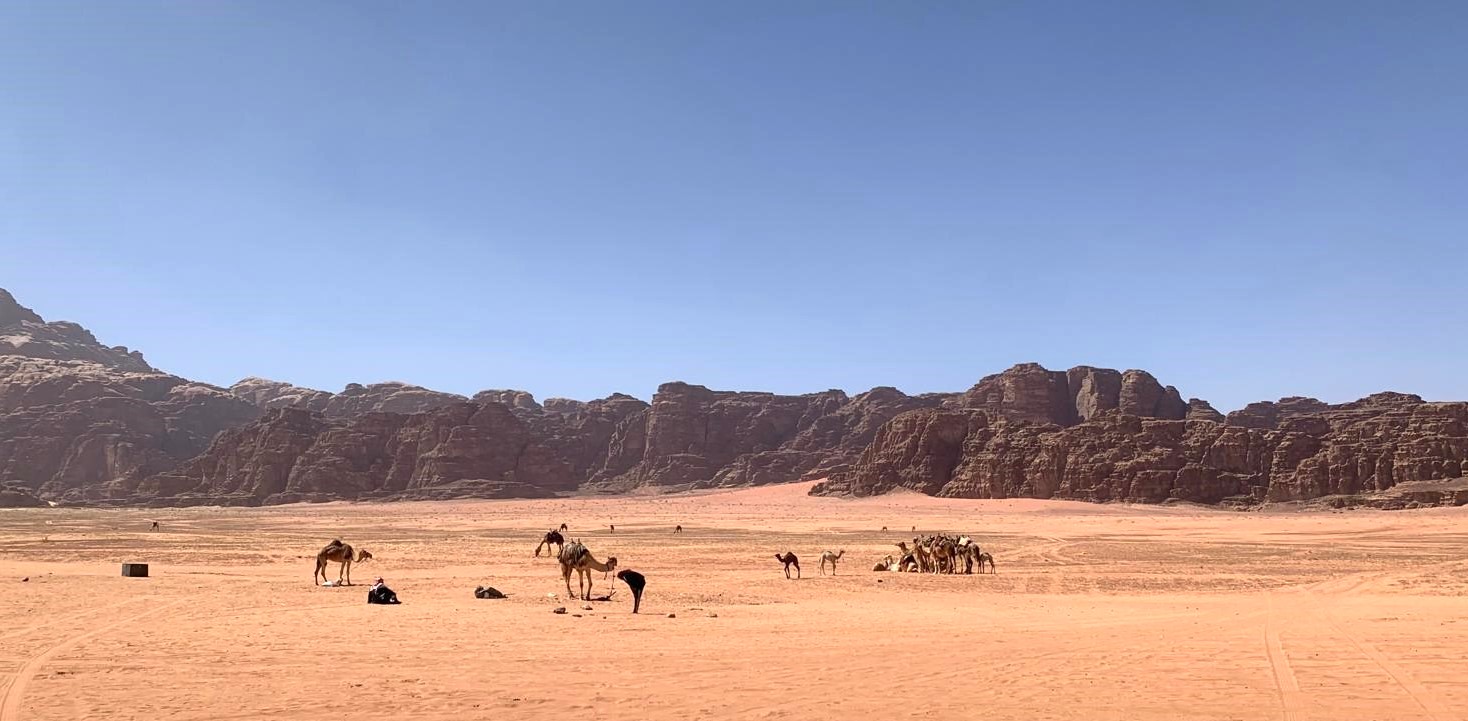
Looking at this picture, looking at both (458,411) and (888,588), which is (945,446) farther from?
A: (888,588)

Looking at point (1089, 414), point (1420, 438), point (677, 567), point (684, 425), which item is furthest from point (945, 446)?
point (677, 567)

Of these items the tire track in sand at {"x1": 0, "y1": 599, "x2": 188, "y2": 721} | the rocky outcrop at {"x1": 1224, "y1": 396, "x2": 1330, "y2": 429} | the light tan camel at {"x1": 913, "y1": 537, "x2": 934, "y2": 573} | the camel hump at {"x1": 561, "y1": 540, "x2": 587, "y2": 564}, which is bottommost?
the light tan camel at {"x1": 913, "y1": 537, "x2": 934, "y2": 573}

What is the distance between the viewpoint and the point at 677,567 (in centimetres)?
3159

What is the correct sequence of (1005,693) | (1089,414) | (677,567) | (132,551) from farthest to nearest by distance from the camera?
1. (1089,414)
2. (132,551)
3. (677,567)
4. (1005,693)

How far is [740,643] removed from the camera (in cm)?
1486

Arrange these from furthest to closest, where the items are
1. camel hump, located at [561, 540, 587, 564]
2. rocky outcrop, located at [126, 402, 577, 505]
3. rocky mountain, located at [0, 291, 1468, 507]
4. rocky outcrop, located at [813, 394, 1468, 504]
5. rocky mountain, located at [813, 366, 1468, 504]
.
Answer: rocky outcrop, located at [126, 402, 577, 505]
rocky mountain, located at [0, 291, 1468, 507]
rocky mountain, located at [813, 366, 1468, 504]
rocky outcrop, located at [813, 394, 1468, 504]
camel hump, located at [561, 540, 587, 564]

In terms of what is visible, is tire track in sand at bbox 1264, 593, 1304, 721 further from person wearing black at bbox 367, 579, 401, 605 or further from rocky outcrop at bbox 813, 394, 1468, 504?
rocky outcrop at bbox 813, 394, 1468, 504

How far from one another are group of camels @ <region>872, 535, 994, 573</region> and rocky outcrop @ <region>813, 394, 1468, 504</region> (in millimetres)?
77808

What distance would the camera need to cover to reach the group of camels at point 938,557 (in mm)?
30484

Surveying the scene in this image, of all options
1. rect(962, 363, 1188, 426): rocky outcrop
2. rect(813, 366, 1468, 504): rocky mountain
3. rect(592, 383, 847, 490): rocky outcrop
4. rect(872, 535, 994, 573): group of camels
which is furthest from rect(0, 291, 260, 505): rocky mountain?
rect(872, 535, 994, 573): group of camels

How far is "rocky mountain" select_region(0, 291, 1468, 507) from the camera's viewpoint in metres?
102

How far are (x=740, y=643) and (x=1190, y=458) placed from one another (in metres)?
102

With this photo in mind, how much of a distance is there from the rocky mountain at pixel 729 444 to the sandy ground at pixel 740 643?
77805 mm

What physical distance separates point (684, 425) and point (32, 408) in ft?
334
